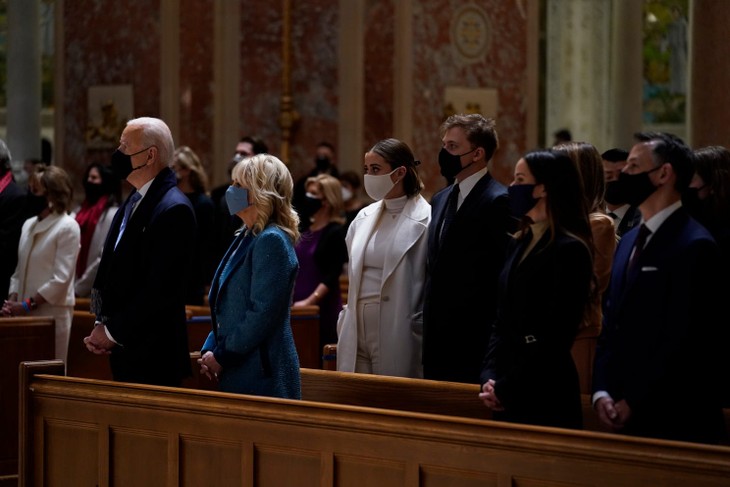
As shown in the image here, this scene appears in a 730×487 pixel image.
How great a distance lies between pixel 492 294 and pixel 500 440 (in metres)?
1.53

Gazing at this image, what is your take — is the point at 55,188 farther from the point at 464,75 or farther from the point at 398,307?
the point at 464,75

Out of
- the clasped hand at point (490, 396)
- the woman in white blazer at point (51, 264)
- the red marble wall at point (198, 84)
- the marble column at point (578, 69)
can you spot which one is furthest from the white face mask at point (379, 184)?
the marble column at point (578, 69)

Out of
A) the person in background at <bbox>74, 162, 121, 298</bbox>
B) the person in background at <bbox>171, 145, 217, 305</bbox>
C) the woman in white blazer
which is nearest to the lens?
the woman in white blazer

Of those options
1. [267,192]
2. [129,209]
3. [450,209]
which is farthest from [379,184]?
[129,209]

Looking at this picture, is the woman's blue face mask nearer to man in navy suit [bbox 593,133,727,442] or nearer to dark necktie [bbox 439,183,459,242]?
dark necktie [bbox 439,183,459,242]

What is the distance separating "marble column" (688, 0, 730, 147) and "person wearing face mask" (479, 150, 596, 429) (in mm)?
3452

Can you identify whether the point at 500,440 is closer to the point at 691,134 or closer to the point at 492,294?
the point at 492,294

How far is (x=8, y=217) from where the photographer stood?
299 inches

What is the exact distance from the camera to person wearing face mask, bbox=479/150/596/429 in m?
4.22

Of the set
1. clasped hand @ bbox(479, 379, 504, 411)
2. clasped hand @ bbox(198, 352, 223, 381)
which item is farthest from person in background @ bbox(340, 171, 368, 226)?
clasped hand @ bbox(479, 379, 504, 411)

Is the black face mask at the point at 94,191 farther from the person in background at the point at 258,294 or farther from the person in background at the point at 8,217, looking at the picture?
the person in background at the point at 258,294

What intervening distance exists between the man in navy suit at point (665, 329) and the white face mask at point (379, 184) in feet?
5.62

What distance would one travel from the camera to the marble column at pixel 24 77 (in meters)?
13.0

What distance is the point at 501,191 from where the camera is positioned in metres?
5.48
